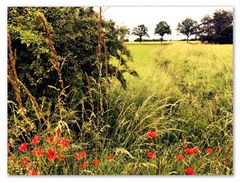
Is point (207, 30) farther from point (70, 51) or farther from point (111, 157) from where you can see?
point (111, 157)

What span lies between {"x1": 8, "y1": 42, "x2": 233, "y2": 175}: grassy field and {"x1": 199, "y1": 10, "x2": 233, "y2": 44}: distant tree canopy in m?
0.06

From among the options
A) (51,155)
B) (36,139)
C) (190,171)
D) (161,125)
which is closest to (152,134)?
(161,125)

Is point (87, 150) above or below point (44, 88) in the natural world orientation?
below

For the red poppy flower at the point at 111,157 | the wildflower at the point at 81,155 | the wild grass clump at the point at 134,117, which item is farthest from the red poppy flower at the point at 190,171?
the wildflower at the point at 81,155

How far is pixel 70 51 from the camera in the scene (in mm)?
7367

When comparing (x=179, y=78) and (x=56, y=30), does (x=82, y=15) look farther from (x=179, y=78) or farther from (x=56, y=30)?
(x=179, y=78)

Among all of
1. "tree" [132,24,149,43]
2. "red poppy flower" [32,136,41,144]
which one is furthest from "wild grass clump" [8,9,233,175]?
"tree" [132,24,149,43]

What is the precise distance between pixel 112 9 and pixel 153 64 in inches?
21.5

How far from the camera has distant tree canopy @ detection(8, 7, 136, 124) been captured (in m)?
7.31

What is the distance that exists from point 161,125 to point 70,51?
36.3 inches
